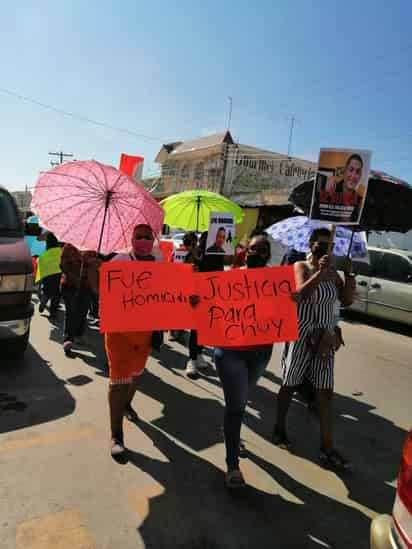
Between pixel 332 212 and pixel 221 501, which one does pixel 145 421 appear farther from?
pixel 332 212

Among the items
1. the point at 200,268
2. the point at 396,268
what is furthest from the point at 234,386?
the point at 396,268

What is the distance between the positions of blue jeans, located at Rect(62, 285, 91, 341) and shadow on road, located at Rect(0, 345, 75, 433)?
66 centimetres

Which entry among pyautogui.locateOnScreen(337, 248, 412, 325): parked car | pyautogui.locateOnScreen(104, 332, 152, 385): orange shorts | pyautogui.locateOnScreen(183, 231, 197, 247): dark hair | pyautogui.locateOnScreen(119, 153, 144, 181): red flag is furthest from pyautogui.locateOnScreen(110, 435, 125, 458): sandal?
pyautogui.locateOnScreen(337, 248, 412, 325): parked car

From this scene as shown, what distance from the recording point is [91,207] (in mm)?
3533

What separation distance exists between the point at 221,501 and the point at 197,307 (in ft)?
4.17

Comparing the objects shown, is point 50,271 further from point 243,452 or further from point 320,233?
point 320,233

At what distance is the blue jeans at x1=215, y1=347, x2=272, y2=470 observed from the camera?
111 inches

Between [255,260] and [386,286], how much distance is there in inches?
293

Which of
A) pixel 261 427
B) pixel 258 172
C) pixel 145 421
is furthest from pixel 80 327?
pixel 258 172

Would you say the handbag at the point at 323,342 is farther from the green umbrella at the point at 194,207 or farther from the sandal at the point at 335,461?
the green umbrella at the point at 194,207

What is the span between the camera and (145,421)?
150 inches

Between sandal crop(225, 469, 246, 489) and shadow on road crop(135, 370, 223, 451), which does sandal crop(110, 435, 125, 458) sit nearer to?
shadow on road crop(135, 370, 223, 451)

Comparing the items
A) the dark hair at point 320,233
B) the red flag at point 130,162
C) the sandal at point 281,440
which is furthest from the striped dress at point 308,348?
the red flag at point 130,162

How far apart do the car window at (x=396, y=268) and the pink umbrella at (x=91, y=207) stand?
7408 mm
